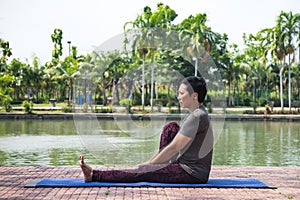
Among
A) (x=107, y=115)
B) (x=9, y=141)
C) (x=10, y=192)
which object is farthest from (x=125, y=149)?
(x=107, y=115)

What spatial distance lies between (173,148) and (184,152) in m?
0.21

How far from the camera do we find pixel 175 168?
5.31 m

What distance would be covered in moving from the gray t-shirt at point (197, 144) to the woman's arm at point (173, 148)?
0.05 metres

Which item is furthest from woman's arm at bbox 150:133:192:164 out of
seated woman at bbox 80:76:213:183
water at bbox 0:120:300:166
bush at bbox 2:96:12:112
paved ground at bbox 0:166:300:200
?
bush at bbox 2:96:12:112

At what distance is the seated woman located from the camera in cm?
505

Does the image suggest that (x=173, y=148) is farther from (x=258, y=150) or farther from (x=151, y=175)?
(x=258, y=150)

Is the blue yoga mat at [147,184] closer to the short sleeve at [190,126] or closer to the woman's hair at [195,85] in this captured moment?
the short sleeve at [190,126]

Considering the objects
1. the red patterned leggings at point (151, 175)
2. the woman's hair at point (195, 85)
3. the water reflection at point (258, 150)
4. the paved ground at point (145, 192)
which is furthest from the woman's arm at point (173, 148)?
the water reflection at point (258, 150)

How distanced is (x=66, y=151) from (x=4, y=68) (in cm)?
3233

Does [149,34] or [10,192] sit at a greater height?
[149,34]

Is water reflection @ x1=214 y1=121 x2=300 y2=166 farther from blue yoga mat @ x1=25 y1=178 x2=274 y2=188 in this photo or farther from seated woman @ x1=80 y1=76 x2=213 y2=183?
seated woman @ x1=80 y1=76 x2=213 y2=183

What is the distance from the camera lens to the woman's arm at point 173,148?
4996mm

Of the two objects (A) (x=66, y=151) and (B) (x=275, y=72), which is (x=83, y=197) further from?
(B) (x=275, y=72)

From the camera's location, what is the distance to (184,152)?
5.19 metres
